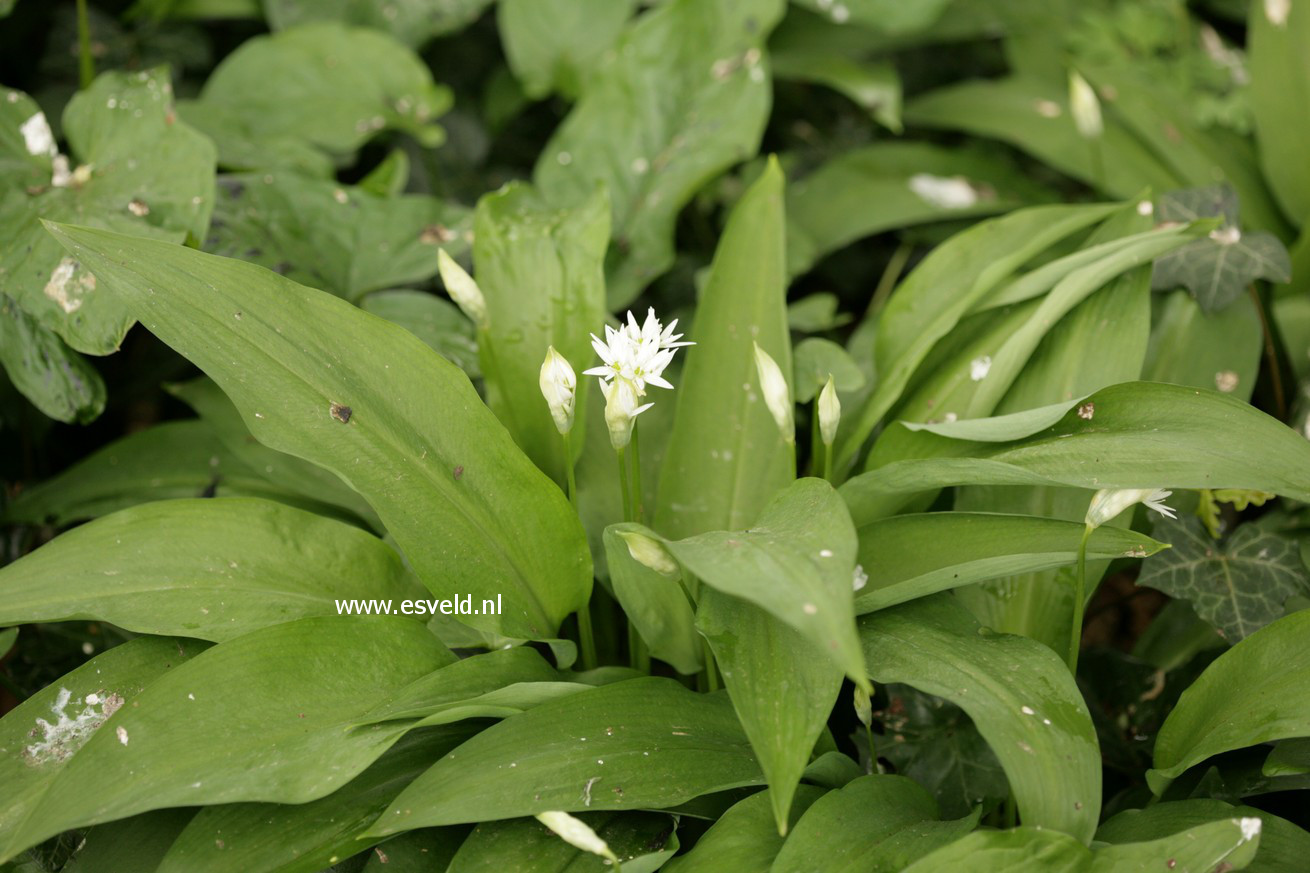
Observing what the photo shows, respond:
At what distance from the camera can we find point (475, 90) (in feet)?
9.53

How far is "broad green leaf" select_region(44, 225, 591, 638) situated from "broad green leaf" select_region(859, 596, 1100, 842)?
1.54ft

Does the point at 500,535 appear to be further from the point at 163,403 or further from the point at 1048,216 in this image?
the point at 163,403

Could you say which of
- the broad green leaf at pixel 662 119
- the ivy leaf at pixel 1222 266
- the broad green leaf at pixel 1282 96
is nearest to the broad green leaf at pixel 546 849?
the broad green leaf at pixel 662 119

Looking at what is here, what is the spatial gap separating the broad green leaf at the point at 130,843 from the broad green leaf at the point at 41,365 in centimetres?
67

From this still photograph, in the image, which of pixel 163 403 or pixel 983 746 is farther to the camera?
pixel 163 403

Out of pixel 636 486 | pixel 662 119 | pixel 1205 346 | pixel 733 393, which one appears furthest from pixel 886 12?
pixel 636 486

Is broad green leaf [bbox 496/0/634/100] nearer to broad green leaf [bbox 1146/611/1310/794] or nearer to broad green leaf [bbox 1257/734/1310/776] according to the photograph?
broad green leaf [bbox 1146/611/1310/794]

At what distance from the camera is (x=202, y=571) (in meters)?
1.44

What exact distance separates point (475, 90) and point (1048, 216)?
175 cm

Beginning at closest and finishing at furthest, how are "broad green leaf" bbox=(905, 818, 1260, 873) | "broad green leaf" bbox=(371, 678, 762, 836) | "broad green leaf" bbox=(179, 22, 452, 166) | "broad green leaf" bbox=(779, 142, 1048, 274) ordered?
"broad green leaf" bbox=(905, 818, 1260, 873)
"broad green leaf" bbox=(371, 678, 762, 836)
"broad green leaf" bbox=(179, 22, 452, 166)
"broad green leaf" bbox=(779, 142, 1048, 274)

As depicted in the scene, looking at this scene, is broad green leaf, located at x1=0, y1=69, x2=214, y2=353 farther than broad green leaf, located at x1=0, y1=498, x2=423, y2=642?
Yes

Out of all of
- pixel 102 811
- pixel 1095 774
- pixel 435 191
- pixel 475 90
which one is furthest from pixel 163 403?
pixel 1095 774

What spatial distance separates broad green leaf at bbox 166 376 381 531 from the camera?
5.82 ft

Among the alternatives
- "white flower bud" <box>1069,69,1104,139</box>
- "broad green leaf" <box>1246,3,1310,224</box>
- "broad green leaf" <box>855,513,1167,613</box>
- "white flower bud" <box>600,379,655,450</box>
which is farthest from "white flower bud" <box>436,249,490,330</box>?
"broad green leaf" <box>1246,3,1310,224</box>
